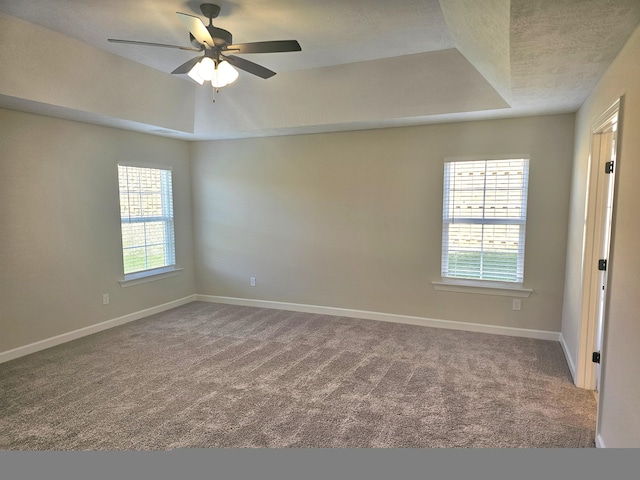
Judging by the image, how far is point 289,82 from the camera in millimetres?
4309

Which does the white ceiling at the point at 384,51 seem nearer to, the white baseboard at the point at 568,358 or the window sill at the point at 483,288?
the window sill at the point at 483,288

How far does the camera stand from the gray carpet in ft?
8.07

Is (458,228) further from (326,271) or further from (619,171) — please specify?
(619,171)

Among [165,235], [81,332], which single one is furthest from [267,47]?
[81,332]

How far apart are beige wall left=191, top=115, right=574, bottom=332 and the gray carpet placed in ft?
1.71

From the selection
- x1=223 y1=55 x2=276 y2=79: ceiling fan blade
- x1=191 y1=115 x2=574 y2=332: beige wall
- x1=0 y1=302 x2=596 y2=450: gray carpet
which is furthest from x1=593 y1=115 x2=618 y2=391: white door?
x1=223 y1=55 x2=276 y2=79: ceiling fan blade

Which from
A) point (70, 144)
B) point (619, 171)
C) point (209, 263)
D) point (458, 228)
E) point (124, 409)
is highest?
point (70, 144)

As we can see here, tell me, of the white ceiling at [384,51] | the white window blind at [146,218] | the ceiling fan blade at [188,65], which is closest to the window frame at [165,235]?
the white window blind at [146,218]

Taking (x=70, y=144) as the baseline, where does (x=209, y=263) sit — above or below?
below

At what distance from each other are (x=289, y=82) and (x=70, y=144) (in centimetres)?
239

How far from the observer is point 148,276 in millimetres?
5078

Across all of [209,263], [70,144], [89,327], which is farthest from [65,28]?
[209,263]

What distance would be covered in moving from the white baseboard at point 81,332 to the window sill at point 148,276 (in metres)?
0.38

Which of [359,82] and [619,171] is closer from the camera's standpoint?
[619,171]
